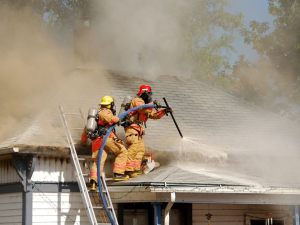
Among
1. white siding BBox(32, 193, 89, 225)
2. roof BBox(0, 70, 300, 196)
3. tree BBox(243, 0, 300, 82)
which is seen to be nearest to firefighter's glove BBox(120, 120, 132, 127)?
roof BBox(0, 70, 300, 196)

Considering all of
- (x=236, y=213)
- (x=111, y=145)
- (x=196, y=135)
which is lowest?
(x=236, y=213)

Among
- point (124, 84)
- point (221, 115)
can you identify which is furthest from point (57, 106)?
point (221, 115)

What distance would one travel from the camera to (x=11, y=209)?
52.2ft

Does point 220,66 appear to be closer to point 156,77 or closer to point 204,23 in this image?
point 204,23

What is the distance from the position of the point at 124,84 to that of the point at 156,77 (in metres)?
1.88

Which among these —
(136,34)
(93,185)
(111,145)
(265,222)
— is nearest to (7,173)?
(93,185)

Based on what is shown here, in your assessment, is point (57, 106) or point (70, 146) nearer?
point (70, 146)

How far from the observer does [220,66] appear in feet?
119

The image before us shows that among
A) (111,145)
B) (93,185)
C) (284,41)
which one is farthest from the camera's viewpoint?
(284,41)

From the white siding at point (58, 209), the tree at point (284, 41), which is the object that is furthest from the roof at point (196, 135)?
the tree at point (284, 41)

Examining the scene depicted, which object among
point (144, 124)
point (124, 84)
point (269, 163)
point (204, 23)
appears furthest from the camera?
point (204, 23)

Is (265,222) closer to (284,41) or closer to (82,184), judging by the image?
(82,184)

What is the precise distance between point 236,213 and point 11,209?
517 cm

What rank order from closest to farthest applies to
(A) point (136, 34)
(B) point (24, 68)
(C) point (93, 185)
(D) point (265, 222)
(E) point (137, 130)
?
(C) point (93, 185) → (E) point (137, 130) → (D) point (265, 222) → (B) point (24, 68) → (A) point (136, 34)
